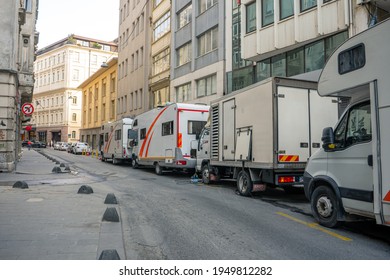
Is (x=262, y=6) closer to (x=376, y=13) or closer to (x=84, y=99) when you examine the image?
(x=376, y=13)

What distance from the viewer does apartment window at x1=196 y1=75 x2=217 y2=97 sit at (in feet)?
80.8

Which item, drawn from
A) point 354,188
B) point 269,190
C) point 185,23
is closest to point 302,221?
point 354,188

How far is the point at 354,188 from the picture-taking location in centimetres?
564

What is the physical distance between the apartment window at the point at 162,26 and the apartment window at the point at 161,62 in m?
1.93

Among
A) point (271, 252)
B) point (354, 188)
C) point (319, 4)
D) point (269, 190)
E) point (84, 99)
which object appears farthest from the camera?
point (84, 99)

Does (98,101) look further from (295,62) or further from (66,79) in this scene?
(295,62)

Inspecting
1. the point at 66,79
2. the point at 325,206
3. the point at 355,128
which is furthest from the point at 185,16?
the point at 66,79

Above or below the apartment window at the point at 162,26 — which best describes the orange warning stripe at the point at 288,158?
below

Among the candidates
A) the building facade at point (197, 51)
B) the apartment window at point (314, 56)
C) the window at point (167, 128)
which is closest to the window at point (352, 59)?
the window at point (167, 128)

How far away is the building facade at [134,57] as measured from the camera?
37219 mm

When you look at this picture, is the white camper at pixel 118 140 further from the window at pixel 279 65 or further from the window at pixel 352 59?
the window at pixel 352 59

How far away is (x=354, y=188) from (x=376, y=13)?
36.3ft

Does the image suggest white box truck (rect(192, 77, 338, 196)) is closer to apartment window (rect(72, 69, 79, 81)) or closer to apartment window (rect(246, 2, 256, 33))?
apartment window (rect(246, 2, 256, 33))

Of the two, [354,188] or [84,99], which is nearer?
[354,188]
